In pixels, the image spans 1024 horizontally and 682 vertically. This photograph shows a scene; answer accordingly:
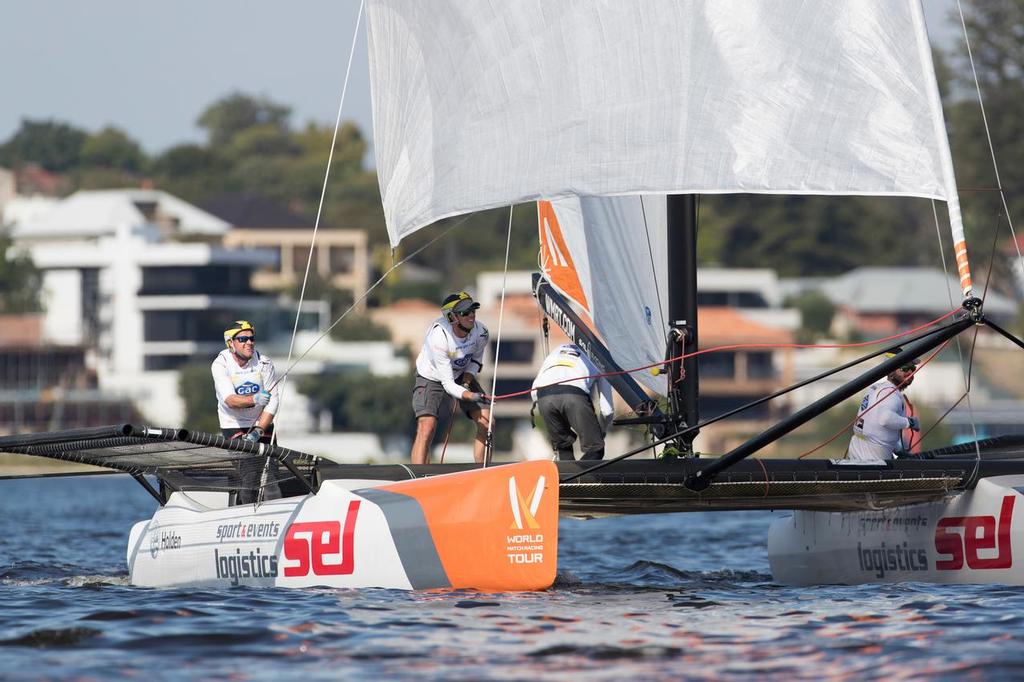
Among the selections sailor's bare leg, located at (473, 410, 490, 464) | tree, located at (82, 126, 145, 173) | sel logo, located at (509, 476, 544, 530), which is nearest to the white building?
sailor's bare leg, located at (473, 410, 490, 464)

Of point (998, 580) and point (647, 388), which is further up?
point (647, 388)

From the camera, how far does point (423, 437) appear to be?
41.6 ft

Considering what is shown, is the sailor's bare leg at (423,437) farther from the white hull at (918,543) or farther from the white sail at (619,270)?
the white hull at (918,543)

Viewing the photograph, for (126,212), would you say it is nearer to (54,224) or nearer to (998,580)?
(54,224)

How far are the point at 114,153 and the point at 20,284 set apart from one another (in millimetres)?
61448

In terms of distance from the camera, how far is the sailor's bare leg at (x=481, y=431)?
12391 mm

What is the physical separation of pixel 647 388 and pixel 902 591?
249 centimetres

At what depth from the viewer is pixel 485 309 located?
6600 cm

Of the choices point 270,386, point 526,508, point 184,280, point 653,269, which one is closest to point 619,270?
point 653,269

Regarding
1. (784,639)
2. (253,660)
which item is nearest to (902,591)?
(784,639)

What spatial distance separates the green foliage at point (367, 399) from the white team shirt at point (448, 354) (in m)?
47.0

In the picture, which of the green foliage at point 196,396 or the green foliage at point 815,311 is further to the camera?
the green foliage at point 815,311

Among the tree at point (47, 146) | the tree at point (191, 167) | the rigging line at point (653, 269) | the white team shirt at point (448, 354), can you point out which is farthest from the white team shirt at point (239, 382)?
the tree at point (47, 146)

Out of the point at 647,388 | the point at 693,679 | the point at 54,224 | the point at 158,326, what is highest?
the point at 54,224
